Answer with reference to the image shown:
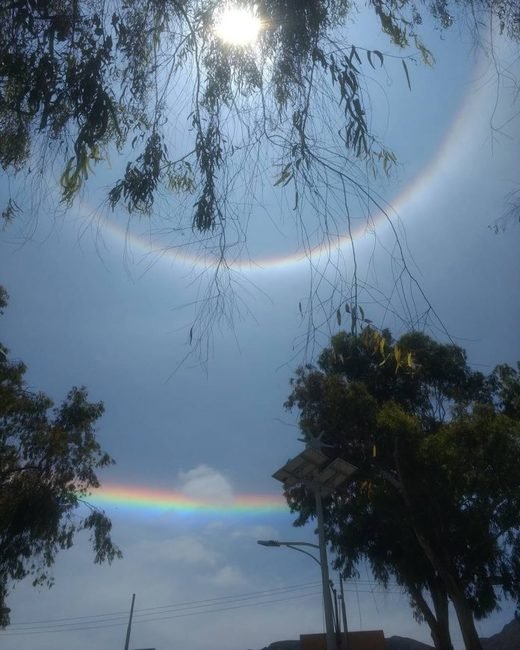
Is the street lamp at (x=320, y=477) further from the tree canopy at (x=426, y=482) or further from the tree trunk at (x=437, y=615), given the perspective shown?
the tree trunk at (x=437, y=615)

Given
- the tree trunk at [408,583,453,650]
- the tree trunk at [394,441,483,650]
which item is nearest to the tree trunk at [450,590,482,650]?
the tree trunk at [394,441,483,650]

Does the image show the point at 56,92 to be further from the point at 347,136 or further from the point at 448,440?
the point at 448,440

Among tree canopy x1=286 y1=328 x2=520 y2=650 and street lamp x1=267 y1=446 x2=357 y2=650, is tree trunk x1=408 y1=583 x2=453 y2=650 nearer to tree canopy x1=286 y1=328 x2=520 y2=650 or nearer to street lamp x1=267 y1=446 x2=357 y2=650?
tree canopy x1=286 y1=328 x2=520 y2=650

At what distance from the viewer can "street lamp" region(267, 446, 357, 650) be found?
1127cm

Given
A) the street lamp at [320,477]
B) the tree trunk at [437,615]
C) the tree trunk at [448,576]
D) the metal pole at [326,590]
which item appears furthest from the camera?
the tree trunk at [437,615]

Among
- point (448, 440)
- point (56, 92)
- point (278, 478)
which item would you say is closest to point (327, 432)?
point (448, 440)

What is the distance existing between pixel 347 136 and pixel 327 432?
49.8 ft

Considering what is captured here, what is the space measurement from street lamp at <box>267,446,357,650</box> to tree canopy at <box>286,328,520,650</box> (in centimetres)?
409

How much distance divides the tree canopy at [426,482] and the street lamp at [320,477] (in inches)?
161

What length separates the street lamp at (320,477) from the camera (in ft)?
37.0

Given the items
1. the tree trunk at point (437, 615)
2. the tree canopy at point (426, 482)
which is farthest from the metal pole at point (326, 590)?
the tree trunk at point (437, 615)

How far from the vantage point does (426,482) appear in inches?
683

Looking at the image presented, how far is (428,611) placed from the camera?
19.2 meters

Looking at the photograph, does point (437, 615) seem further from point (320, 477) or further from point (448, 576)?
point (320, 477)
